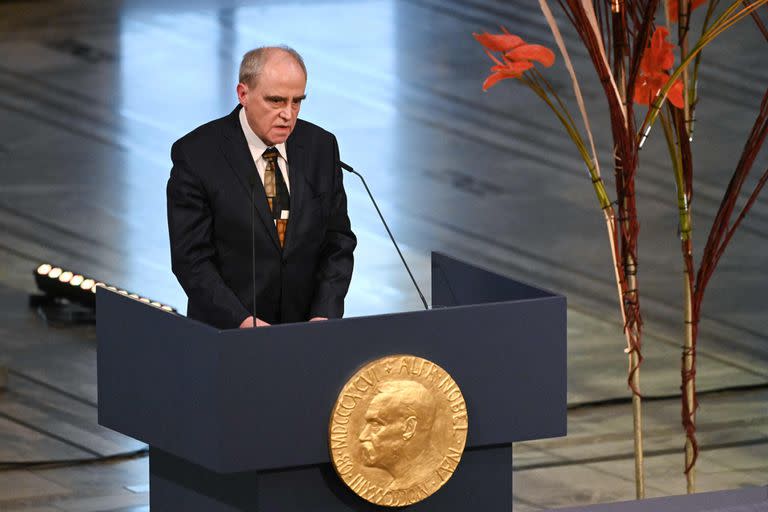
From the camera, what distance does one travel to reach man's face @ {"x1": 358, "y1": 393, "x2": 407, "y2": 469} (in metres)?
3.19

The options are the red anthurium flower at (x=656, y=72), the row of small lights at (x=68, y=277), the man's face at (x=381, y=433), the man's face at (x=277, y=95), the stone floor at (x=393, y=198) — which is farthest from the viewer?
the row of small lights at (x=68, y=277)

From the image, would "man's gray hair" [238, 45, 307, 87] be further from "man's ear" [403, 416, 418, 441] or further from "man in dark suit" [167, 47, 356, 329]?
"man's ear" [403, 416, 418, 441]

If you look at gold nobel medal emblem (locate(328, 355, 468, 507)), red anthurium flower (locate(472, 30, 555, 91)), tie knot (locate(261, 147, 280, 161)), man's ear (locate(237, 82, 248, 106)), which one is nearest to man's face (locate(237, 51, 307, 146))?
man's ear (locate(237, 82, 248, 106))

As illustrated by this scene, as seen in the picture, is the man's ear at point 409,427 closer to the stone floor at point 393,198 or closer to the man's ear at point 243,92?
the man's ear at point 243,92

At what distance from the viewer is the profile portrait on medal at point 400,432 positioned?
126 inches

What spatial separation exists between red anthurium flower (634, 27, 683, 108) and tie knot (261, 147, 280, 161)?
82 centimetres

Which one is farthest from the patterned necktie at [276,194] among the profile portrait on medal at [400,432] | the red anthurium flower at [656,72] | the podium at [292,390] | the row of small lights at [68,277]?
the row of small lights at [68,277]

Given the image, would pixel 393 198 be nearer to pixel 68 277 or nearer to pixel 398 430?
pixel 68 277

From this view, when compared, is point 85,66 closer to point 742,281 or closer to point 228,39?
point 228,39

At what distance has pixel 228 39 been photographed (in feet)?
38.1

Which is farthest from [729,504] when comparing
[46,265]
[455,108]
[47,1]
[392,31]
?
[47,1]

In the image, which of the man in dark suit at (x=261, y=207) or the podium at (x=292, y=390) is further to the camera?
the man in dark suit at (x=261, y=207)

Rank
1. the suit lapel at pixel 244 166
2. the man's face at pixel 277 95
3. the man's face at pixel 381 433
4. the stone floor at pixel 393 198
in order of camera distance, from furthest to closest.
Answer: the stone floor at pixel 393 198, the suit lapel at pixel 244 166, the man's face at pixel 277 95, the man's face at pixel 381 433

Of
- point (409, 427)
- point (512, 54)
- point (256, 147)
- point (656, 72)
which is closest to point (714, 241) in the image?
point (656, 72)
